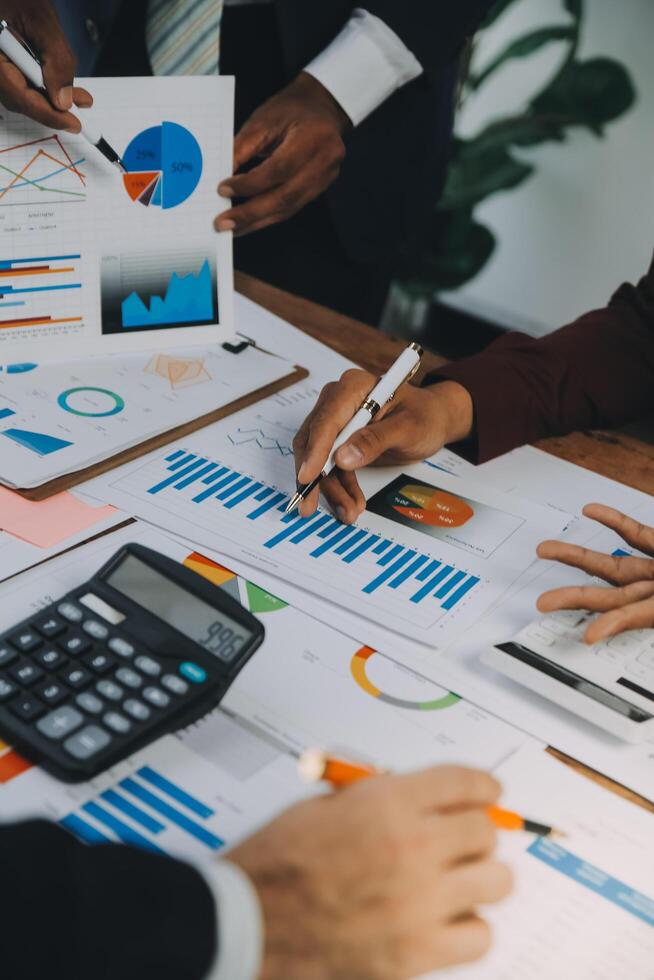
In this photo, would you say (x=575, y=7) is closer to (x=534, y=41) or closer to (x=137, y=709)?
(x=534, y=41)

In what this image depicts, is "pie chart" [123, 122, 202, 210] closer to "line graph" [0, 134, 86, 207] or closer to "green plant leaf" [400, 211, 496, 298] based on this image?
"line graph" [0, 134, 86, 207]

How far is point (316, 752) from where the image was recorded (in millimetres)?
631

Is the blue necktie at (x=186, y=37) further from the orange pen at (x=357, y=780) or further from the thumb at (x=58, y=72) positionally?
the orange pen at (x=357, y=780)

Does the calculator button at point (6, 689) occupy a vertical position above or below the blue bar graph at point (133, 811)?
above

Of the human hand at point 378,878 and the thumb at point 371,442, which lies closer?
the human hand at point 378,878

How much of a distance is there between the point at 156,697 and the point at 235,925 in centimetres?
17

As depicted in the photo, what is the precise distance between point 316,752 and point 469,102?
9.06 feet

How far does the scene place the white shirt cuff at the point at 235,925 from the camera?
47cm

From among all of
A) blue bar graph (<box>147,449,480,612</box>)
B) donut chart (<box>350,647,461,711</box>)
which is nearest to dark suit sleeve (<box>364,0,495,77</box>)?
blue bar graph (<box>147,449,480,612</box>)

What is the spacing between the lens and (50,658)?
2.08 ft

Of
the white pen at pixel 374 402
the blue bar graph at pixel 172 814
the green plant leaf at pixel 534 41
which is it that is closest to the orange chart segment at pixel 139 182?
the white pen at pixel 374 402

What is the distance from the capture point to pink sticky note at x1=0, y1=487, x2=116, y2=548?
0.81 meters

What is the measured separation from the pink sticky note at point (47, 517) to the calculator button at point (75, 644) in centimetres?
16

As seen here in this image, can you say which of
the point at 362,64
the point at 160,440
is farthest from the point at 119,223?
the point at 362,64
